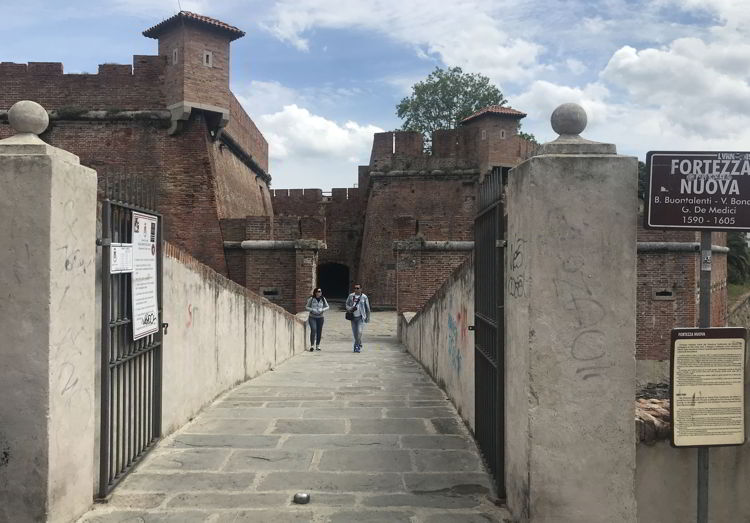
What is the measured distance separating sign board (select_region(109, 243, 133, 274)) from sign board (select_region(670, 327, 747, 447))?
3.05 m

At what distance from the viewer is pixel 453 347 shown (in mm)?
5824

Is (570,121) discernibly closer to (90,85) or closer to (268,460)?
(268,460)

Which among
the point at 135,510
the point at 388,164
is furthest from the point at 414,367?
the point at 388,164

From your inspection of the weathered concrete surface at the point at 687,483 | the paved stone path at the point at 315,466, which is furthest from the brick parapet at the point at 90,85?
the weathered concrete surface at the point at 687,483

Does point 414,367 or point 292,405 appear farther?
point 414,367

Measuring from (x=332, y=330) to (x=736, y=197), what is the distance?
15053 millimetres

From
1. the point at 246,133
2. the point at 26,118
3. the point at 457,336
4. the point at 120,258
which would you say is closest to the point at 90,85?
the point at 246,133

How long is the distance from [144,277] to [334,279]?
28687 mm

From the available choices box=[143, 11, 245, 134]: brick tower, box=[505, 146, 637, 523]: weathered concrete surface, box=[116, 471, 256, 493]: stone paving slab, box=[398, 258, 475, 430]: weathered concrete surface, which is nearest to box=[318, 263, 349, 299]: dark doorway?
box=[143, 11, 245, 134]: brick tower

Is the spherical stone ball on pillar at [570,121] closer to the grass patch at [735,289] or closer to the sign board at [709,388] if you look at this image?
the sign board at [709,388]

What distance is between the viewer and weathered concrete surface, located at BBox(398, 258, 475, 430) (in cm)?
484

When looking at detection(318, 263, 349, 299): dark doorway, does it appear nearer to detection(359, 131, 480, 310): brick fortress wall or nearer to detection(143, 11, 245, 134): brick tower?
detection(359, 131, 480, 310): brick fortress wall

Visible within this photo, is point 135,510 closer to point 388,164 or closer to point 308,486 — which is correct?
point 308,486

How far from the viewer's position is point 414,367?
915cm
